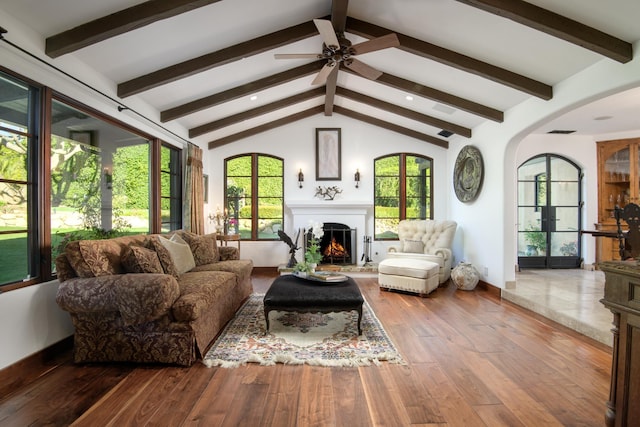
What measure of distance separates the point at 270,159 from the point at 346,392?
5.33 meters

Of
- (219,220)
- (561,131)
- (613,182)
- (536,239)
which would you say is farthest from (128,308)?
(613,182)

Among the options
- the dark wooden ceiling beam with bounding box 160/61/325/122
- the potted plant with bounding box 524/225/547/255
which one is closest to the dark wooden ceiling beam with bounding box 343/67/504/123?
the dark wooden ceiling beam with bounding box 160/61/325/122

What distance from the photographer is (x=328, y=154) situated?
6805mm

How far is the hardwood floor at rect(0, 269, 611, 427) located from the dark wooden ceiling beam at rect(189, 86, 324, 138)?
13.2 feet

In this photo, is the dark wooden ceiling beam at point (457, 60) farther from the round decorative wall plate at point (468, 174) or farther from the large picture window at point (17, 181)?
the large picture window at point (17, 181)

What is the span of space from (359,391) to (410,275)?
2.82 meters

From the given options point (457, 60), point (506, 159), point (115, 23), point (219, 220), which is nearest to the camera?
point (115, 23)

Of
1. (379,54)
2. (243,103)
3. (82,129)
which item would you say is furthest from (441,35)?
(82,129)

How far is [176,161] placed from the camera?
5582 mm

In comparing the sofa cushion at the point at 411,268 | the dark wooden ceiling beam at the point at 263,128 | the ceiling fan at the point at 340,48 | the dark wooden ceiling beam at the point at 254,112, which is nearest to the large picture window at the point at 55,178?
the dark wooden ceiling beam at the point at 254,112

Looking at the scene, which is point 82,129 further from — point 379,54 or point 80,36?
point 379,54

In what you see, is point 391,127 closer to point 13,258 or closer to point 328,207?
point 328,207

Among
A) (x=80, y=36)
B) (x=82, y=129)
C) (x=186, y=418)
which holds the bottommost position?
(x=186, y=418)

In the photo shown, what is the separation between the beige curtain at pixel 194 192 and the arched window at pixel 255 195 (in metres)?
1.09
